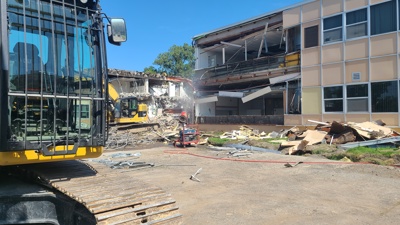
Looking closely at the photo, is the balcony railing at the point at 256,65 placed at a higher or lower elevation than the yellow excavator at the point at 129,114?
higher

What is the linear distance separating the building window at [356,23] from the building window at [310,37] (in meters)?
1.91

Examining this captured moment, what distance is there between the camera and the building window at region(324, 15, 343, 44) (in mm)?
18047

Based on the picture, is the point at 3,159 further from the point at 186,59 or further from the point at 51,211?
the point at 186,59

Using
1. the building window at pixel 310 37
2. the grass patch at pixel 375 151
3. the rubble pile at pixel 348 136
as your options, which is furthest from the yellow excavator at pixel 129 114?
the grass patch at pixel 375 151

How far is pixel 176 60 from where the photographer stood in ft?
178

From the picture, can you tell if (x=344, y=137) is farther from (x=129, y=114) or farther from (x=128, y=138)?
(x=129, y=114)

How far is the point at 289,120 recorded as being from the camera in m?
20.3

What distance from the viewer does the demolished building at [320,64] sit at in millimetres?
16312

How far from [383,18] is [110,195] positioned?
17.0 m

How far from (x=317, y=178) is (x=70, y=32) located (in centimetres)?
802

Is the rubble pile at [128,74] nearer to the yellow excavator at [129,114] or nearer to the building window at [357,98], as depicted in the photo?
the yellow excavator at [129,114]

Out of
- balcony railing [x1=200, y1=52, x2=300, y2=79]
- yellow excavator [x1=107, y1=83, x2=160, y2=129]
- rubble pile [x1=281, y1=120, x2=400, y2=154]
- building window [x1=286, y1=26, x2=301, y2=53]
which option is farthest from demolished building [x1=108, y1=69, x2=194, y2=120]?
rubble pile [x1=281, y1=120, x2=400, y2=154]

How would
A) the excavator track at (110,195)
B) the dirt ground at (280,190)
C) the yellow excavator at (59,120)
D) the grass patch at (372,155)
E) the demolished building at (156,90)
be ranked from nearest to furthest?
the excavator track at (110,195)
the yellow excavator at (59,120)
the dirt ground at (280,190)
the grass patch at (372,155)
the demolished building at (156,90)

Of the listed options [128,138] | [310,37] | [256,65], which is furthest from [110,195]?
[256,65]
